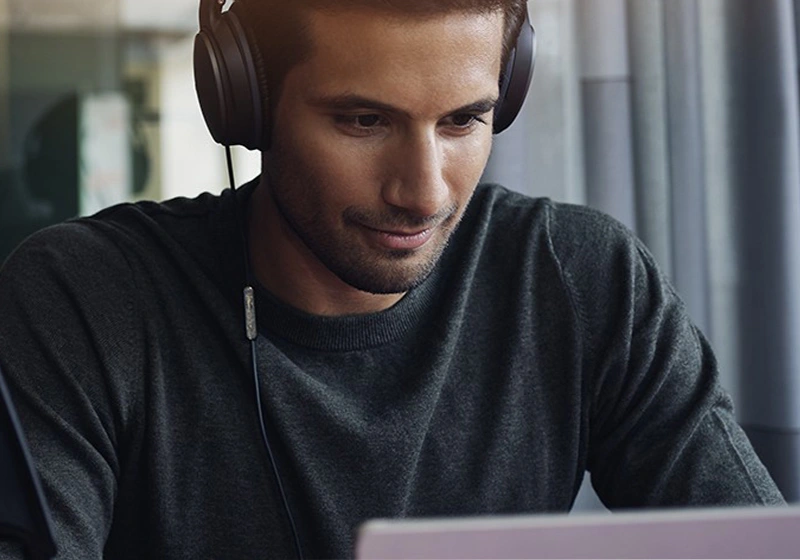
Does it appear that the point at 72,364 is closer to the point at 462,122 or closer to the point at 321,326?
the point at 321,326

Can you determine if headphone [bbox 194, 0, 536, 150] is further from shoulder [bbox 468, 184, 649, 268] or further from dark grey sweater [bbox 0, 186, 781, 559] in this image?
shoulder [bbox 468, 184, 649, 268]

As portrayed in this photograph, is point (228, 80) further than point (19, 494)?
Yes

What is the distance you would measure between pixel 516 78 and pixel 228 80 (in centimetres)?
28

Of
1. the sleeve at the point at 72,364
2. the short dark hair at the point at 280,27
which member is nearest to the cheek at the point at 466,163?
the short dark hair at the point at 280,27

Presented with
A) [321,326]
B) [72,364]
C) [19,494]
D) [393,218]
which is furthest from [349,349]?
[19,494]

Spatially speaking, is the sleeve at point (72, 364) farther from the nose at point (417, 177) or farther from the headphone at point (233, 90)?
the nose at point (417, 177)

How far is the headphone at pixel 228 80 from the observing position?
41.3 inches

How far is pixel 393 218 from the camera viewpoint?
1.06 meters

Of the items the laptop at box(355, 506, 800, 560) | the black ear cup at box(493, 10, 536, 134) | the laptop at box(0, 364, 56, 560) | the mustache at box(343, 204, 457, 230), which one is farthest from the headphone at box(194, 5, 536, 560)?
the laptop at box(355, 506, 800, 560)

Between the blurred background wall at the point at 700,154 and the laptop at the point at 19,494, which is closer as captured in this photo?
the laptop at the point at 19,494

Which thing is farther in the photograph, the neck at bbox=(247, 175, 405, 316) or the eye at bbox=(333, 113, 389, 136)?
the neck at bbox=(247, 175, 405, 316)

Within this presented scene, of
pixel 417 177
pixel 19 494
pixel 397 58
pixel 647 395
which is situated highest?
pixel 397 58

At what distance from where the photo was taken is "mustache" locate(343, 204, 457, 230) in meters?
1.05

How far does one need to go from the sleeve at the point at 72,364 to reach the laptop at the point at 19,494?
0.31 metres
